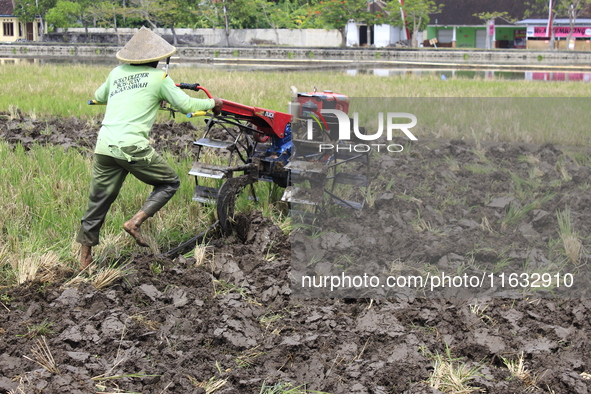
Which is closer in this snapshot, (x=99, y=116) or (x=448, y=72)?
(x=99, y=116)

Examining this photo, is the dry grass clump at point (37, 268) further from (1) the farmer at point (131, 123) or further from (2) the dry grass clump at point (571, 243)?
(2) the dry grass clump at point (571, 243)

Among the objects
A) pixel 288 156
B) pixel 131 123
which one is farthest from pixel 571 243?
pixel 131 123

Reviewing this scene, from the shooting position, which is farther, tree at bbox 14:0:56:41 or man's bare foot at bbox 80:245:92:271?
tree at bbox 14:0:56:41

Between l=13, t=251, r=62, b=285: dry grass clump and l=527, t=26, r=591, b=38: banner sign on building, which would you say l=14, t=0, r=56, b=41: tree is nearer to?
l=527, t=26, r=591, b=38: banner sign on building

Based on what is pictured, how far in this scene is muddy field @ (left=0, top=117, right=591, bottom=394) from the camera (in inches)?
151

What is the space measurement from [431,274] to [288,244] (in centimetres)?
128

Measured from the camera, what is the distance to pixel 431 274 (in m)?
5.30

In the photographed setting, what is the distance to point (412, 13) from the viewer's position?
4853cm

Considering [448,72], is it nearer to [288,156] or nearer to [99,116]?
[99,116]

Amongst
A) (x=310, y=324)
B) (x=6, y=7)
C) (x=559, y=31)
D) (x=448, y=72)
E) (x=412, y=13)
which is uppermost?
(x=6, y=7)

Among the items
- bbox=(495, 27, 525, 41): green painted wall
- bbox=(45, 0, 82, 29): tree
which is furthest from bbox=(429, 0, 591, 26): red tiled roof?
bbox=(45, 0, 82, 29): tree

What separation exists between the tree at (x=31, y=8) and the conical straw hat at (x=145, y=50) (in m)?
56.8

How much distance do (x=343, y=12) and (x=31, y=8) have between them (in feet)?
84.7

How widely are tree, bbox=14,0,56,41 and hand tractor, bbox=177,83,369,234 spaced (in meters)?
56.0
